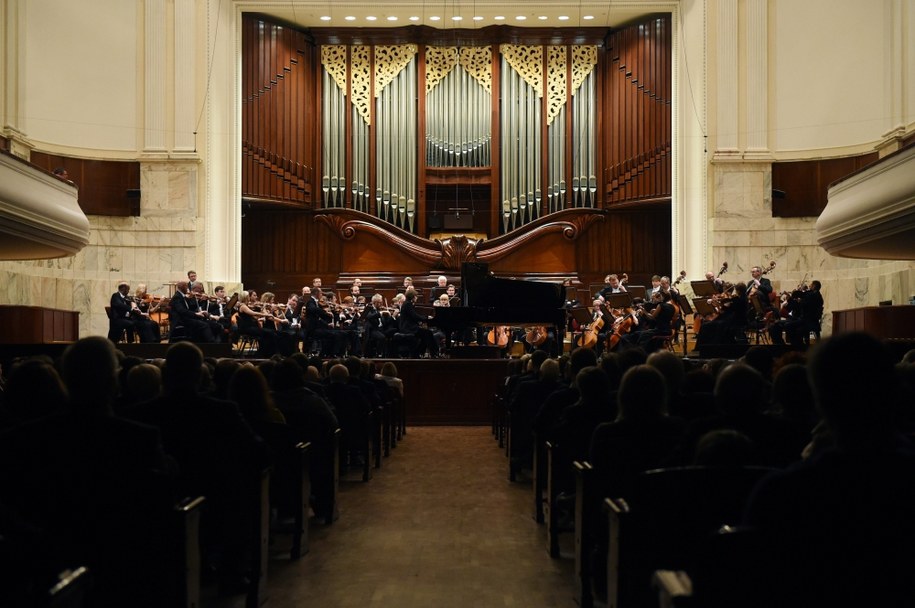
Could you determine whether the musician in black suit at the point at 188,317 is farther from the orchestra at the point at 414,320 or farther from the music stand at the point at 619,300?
the music stand at the point at 619,300

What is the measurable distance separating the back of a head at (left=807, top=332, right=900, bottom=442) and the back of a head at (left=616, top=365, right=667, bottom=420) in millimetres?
1634

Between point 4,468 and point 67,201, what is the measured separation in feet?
29.3

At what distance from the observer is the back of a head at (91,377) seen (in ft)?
8.64

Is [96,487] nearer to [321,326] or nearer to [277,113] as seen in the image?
[321,326]

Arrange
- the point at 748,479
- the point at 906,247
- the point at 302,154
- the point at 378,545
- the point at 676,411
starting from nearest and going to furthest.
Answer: the point at 748,479 < the point at 676,411 < the point at 378,545 < the point at 906,247 < the point at 302,154

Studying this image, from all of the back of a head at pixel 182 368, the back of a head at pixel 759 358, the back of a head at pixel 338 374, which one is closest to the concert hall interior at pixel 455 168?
the back of a head at pixel 338 374

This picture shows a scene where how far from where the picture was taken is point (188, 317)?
41.5 ft

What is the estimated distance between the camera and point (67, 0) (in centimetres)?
1502

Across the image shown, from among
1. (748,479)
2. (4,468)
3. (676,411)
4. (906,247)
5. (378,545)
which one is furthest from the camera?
(906,247)

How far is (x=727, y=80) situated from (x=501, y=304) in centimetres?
657

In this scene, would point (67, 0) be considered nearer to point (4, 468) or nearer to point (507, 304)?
point (507, 304)

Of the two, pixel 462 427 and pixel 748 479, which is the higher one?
pixel 748 479

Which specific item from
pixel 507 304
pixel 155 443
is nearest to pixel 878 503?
pixel 155 443

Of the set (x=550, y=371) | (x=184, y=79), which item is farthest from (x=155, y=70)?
(x=550, y=371)
